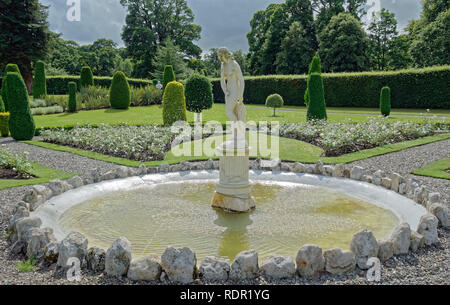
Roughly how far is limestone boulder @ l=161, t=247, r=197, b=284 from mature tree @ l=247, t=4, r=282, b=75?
139 feet

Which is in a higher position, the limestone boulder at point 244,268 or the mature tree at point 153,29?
the mature tree at point 153,29

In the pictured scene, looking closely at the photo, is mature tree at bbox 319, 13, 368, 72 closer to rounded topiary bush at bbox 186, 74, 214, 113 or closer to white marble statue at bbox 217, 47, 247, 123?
rounded topiary bush at bbox 186, 74, 214, 113

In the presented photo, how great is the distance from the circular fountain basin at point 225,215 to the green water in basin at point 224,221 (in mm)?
12

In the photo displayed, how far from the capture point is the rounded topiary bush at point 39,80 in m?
28.9

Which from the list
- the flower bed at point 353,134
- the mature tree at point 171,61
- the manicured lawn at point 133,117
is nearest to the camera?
the flower bed at point 353,134

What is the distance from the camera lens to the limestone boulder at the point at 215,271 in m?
3.59

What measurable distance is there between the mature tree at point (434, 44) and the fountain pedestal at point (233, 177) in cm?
3183

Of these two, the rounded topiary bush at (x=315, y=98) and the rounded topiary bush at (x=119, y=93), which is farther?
Result: the rounded topiary bush at (x=119, y=93)

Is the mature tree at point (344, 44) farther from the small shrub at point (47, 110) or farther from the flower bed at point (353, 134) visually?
the small shrub at point (47, 110)

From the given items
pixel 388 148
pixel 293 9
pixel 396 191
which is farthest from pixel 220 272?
pixel 293 9

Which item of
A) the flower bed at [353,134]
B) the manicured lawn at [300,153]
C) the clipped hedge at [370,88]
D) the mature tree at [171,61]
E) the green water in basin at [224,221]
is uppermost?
the mature tree at [171,61]

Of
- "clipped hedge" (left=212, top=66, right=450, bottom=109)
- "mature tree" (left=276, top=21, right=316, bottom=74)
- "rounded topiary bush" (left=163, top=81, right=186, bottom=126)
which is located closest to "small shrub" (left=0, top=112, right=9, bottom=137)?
"rounded topiary bush" (left=163, top=81, right=186, bottom=126)

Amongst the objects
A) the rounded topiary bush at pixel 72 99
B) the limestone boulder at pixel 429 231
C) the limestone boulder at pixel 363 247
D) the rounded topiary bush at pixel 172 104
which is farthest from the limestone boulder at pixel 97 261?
the rounded topiary bush at pixel 72 99

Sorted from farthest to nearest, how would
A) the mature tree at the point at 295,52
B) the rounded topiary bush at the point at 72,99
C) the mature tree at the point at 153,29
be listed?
the mature tree at the point at 153,29 → the mature tree at the point at 295,52 → the rounded topiary bush at the point at 72,99
